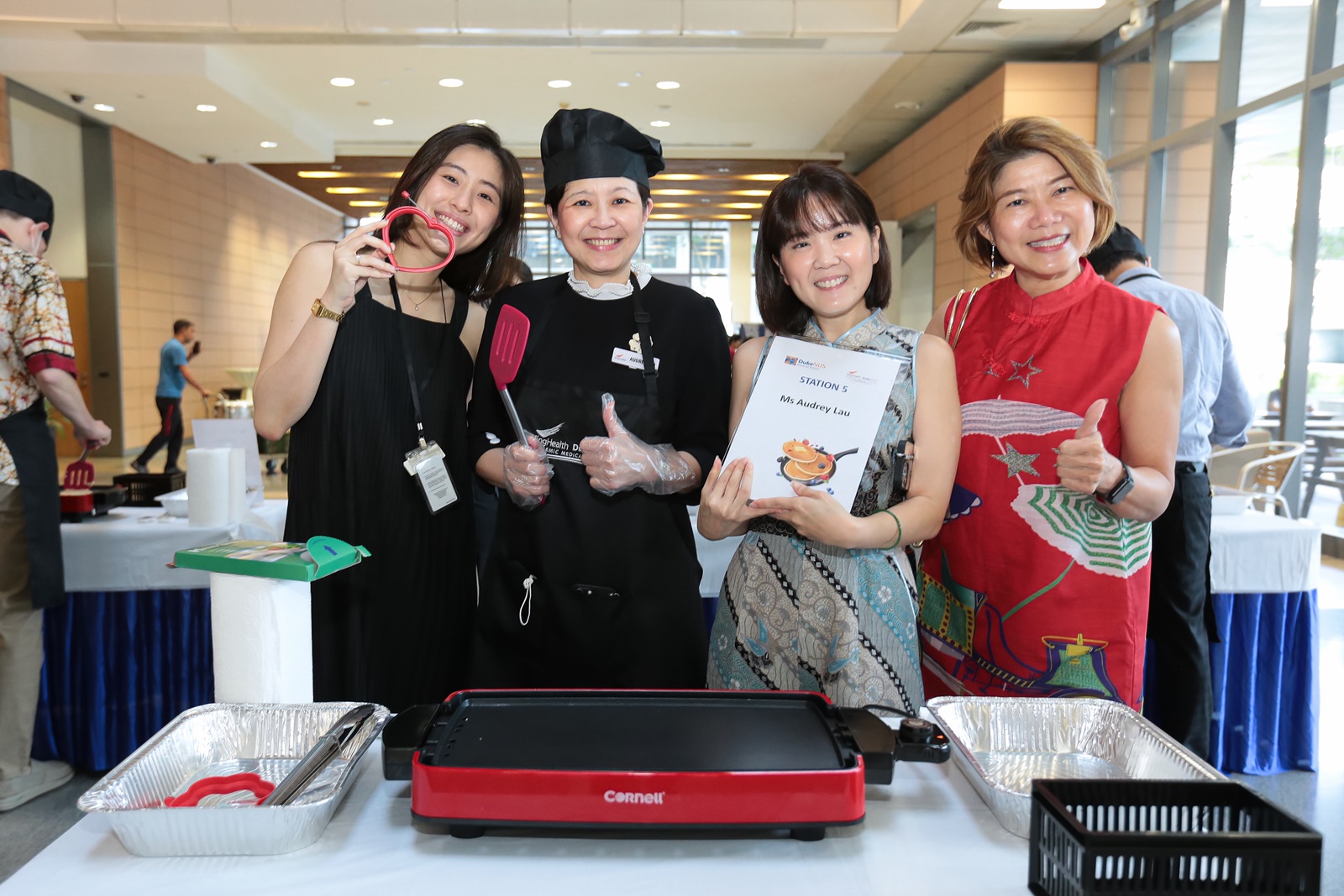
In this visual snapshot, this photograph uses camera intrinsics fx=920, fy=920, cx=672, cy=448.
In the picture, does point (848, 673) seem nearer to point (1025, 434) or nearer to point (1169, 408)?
point (1025, 434)

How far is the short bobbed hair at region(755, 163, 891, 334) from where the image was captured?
140cm

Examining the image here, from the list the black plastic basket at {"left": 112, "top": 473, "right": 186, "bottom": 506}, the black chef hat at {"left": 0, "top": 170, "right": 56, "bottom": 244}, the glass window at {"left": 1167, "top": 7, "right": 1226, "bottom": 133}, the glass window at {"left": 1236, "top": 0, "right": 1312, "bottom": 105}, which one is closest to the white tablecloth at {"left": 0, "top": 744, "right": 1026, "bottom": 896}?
the black chef hat at {"left": 0, "top": 170, "right": 56, "bottom": 244}

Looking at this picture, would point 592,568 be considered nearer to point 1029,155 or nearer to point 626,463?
point 626,463

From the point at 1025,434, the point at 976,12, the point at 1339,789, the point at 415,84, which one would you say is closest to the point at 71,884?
the point at 1025,434

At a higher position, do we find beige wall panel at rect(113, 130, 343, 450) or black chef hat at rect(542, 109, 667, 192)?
beige wall panel at rect(113, 130, 343, 450)

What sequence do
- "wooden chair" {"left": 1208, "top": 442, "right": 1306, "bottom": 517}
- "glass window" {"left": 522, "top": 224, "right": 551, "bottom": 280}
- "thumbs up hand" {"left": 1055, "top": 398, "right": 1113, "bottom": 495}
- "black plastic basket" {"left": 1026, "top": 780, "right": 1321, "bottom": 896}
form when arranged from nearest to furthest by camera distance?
"black plastic basket" {"left": 1026, "top": 780, "right": 1321, "bottom": 896}, "thumbs up hand" {"left": 1055, "top": 398, "right": 1113, "bottom": 495}, "wooden chair" {"left": 1208, "top": 442, "right": 1306, "bottom": 517}, "glass window" {"left": 522, "top": 224, "right": 551, "bottom": 280}

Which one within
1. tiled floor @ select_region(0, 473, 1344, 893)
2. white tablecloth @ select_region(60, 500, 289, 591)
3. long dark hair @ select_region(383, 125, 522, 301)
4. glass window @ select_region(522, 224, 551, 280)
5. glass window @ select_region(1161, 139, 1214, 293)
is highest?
glass window @ select_region(522, 224, 551, 280)

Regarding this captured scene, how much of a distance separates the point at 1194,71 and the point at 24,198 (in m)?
6.50

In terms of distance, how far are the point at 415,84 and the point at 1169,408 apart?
324 inches

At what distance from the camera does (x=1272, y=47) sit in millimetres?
5172

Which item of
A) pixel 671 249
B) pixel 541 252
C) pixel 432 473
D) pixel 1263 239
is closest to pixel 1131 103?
pixel 1263 239

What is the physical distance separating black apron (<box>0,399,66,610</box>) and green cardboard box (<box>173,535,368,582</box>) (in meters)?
2.01

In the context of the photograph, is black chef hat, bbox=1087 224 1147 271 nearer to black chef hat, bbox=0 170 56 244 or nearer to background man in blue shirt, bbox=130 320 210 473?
black chef hat, bbox=0 170 56 244

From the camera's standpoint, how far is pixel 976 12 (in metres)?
6.30
